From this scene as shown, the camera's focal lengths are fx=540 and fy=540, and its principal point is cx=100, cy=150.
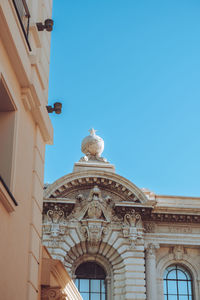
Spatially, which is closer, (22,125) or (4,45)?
(4,45)

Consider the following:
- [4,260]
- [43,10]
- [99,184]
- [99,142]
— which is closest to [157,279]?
[99,184]

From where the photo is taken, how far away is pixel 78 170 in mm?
27328

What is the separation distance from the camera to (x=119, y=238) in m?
25.7

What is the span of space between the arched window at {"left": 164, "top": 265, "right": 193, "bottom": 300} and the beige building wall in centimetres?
1733

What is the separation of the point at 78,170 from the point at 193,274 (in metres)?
7.67

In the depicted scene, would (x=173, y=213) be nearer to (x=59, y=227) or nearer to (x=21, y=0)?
(x=59, y=227)

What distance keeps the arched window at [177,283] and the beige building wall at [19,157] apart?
17.3 meters

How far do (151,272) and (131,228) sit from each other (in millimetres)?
2245

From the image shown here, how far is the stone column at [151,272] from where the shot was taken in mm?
24875

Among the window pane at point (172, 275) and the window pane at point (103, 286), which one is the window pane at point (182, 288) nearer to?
the window pane at point (172, 275)

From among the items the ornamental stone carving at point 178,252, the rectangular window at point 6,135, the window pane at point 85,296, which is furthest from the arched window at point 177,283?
the rectangular window at point 6,135

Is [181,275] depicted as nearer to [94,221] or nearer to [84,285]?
[84,285]

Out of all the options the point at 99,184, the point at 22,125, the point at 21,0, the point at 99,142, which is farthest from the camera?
the point at 99,142

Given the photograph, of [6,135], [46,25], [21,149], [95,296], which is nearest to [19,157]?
[21,149]
